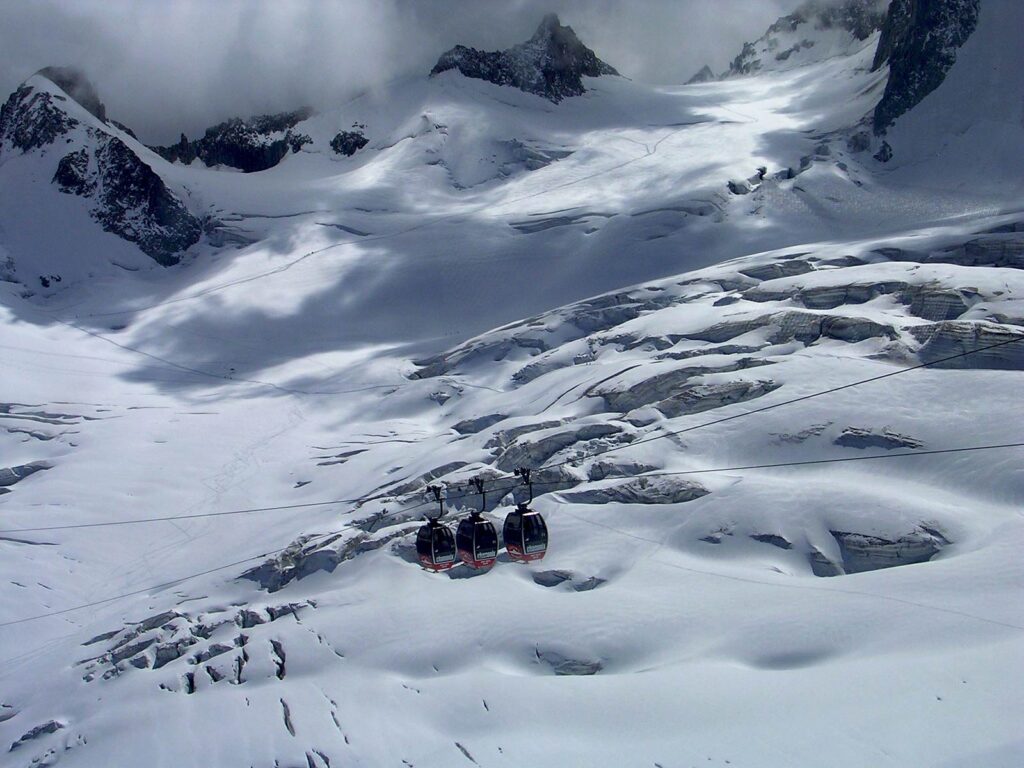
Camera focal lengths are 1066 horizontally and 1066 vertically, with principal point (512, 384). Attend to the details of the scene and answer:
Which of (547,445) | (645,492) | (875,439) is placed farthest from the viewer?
(547,445)

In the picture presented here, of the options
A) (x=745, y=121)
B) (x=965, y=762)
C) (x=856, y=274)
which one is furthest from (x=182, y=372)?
(x=745, y=121)

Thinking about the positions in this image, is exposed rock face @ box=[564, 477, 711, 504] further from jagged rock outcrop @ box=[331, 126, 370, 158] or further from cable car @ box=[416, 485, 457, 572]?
jagged rock outcrop @ box=[331, 126, 370, 158]

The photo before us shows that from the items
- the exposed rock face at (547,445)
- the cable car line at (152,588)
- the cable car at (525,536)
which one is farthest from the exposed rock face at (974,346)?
the cable car line at (152,588)

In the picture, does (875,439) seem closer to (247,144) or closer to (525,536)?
(525,536)

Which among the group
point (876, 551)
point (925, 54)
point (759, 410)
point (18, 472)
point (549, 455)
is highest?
point (925, 54)

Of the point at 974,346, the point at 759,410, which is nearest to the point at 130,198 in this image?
the point at 759,410

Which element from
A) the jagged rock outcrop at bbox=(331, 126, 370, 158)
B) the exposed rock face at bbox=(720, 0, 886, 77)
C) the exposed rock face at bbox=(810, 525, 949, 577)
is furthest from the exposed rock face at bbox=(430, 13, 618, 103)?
the exposed rock face at bbox=(810, 525, 949, 577)

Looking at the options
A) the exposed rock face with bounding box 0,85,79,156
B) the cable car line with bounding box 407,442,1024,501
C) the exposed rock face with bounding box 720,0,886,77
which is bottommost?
the cable car line with bounding box 407,442,1024,501
